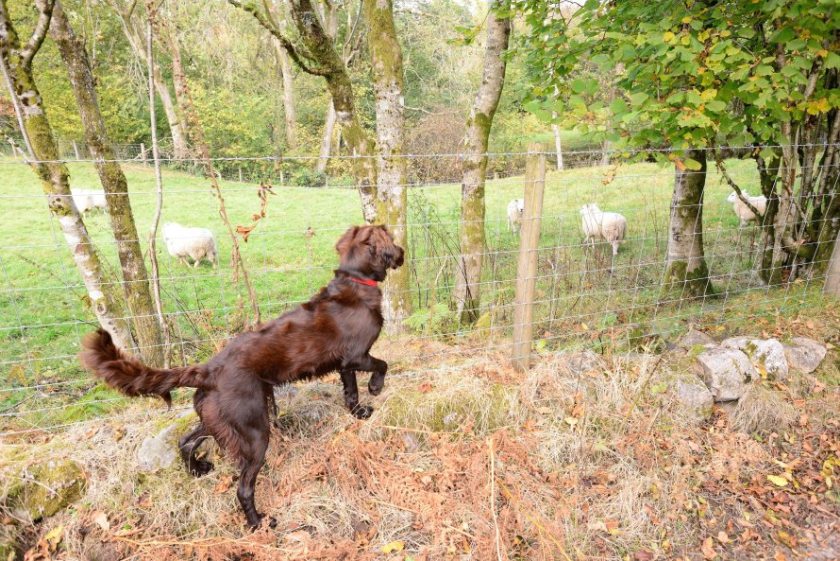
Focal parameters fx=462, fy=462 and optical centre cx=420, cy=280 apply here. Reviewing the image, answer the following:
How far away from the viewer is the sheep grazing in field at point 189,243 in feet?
33.6

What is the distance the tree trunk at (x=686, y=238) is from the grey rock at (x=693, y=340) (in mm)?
1311

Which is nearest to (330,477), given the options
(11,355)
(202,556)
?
(202,556)

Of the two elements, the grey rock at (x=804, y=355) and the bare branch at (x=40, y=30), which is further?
the grey rock at (x=804, y=355)

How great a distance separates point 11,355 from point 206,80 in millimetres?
20496

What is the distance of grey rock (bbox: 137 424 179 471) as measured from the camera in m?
2.90

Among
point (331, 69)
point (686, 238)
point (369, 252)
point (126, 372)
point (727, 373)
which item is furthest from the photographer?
point (686, 238)

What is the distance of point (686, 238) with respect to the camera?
570 cm

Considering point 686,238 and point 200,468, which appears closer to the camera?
point 200,468

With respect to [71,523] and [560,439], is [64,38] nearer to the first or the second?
[71,523]

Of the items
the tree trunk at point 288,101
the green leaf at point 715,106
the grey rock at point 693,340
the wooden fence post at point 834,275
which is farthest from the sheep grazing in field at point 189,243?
the tree trunk at point 288,101

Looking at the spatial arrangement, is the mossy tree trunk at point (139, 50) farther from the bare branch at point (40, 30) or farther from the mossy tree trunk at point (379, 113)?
the mossy tree trunk at point (379, 113)

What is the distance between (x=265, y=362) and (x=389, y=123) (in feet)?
10.4

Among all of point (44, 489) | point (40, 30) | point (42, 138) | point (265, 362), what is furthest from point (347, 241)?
point (40, 30)

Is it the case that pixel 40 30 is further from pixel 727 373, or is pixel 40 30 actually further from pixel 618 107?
pixel 727 373
